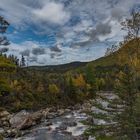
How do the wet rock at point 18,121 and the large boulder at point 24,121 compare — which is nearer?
the large boulder at point 24,121

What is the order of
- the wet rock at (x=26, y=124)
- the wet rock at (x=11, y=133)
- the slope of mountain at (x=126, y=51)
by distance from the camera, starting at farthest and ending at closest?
the wet rock at (x=26, y=124) → the wet rock at (x=11, y=133) → the slope of mountain at (x=126, y=51)

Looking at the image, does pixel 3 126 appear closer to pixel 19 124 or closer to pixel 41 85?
pixel 19 124

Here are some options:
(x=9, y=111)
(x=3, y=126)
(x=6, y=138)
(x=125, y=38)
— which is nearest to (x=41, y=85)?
(x=9, y=111)

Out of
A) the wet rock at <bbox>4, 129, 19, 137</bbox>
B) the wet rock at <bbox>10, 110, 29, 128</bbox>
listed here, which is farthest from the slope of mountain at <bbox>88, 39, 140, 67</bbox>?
the wet rock at <bbox>10, 110, 29, 128</bbox>

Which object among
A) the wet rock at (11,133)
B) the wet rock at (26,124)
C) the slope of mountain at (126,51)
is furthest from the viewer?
the wet rock at (26,124)

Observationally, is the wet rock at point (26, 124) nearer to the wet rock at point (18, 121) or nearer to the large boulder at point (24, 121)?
the large boulder at point (24, 121)

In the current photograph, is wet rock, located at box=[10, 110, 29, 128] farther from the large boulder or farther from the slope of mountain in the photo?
the slope of mountain

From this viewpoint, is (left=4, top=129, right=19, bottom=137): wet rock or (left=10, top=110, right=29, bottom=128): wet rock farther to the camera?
(left=10, top=110, right=29, bottom=128): wet rock

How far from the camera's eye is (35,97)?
122 meters

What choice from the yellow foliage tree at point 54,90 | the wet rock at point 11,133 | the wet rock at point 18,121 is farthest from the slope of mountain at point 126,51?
the yellow foliage tree at point 54,90

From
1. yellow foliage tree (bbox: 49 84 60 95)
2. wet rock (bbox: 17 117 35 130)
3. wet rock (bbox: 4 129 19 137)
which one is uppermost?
yellow foliage tree (bbox: 49 84 60 95)

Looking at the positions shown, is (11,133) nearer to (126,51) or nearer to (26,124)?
(26,124)

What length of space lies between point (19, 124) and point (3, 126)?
590cm

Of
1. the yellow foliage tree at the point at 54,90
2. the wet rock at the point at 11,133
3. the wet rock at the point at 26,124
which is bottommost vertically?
the wet rock at the point at 11,133
